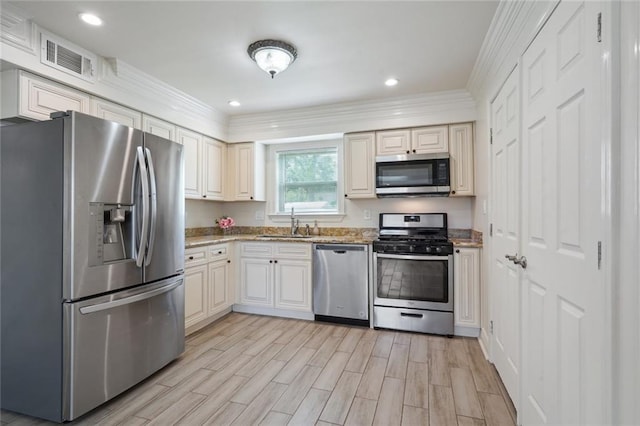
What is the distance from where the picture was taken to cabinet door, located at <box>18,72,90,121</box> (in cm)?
202

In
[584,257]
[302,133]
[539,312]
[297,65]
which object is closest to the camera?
[584,257]

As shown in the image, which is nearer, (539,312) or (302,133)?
(539,312)

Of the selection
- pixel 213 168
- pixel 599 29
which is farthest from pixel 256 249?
pixel 599 29

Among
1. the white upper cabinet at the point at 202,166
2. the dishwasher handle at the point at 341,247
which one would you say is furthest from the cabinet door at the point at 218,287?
the dishwasher handle at the point at 341,247

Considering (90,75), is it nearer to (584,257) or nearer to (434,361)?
(584,257)

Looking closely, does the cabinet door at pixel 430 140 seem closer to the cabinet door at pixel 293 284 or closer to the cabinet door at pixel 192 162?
the cabinet door at pixel 293 284

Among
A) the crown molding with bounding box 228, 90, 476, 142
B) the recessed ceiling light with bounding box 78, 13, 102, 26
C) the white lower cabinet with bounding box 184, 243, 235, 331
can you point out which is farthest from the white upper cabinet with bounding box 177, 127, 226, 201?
the recessed ceiling light with bounding box 78, 13, 102, 26

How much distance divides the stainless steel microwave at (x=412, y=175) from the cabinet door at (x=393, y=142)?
120 millimetres

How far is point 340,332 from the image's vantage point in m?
3.18

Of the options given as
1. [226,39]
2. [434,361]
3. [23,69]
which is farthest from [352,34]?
[434,361]

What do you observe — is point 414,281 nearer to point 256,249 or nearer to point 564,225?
point 256,249

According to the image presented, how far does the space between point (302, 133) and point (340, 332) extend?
2416 millimetres

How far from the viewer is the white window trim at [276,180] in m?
4.04

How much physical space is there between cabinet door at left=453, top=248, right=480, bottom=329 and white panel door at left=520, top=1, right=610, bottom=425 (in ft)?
4.32
